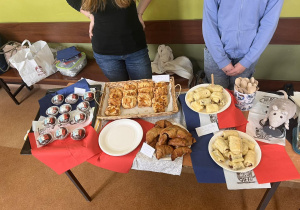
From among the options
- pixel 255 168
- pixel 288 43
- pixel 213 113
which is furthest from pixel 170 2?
pixel 255 168

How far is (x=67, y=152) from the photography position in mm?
1357

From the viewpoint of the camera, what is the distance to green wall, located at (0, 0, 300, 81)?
218cm

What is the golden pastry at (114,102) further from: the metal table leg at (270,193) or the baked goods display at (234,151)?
the metal table leg at (270,193)

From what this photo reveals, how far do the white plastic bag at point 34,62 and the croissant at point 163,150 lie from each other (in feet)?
6.90

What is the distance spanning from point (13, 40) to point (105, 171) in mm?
2264

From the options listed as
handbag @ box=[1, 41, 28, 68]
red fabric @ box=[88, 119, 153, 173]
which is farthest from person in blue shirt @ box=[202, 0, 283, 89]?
handbag @ box=[1, 41, 28, 68]

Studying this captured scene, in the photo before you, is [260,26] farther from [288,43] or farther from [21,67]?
[21,67]

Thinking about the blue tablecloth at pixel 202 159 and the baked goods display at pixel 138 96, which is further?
the baked goods display at pixel 138 96

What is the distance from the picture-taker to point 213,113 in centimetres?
135

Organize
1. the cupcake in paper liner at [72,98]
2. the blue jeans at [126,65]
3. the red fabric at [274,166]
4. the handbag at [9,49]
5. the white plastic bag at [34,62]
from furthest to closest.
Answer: the handbag at [9,49]
the white plastic bag at [34,62]
the blue jeans at [126,65]
the cupcake in paper liner at [72,98]
the red fabric at [274,166]

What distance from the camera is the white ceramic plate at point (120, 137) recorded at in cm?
132

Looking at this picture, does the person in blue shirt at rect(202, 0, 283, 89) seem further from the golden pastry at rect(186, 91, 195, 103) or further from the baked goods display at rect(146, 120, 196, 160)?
the baked goods display at rect(146, 120, 196, 160)

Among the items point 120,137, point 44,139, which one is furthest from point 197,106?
point 44,139

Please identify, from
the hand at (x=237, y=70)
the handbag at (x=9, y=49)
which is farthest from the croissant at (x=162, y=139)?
the handbag at (x=9, y=49)
